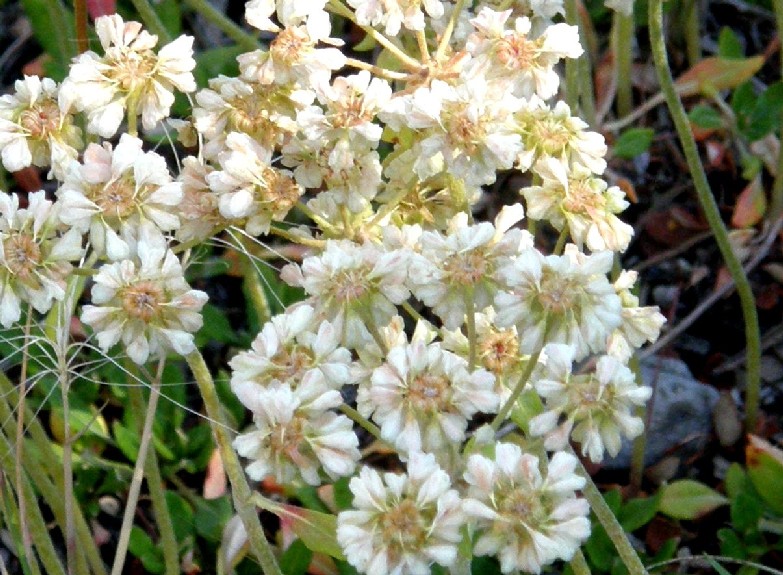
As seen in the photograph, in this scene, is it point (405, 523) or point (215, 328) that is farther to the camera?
point (215, 328)

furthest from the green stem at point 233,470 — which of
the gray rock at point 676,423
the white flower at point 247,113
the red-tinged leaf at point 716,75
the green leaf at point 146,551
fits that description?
the red-tinged leaf at point 716,75

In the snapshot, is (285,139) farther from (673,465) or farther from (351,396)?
(673,465)

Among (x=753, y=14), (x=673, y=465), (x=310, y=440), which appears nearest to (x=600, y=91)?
(x=753, y=14)

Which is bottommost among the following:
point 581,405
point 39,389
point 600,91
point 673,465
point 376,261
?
point 673,465

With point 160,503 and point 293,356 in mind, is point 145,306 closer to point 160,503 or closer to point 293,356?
point 293,356

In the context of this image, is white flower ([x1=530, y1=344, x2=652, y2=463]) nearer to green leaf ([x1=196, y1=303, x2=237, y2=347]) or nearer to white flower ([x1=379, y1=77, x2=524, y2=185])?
white flower ([x1=379, y1=77, x2=524, y2=185])

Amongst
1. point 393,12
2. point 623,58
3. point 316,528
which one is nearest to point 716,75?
point 623,58

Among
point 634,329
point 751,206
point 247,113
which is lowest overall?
point 751,206
